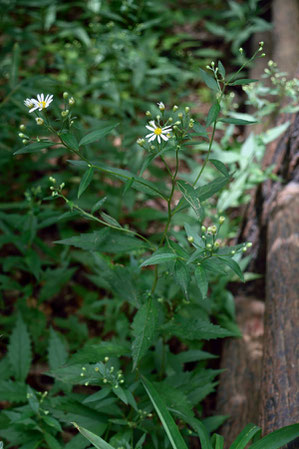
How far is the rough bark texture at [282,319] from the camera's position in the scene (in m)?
1.85

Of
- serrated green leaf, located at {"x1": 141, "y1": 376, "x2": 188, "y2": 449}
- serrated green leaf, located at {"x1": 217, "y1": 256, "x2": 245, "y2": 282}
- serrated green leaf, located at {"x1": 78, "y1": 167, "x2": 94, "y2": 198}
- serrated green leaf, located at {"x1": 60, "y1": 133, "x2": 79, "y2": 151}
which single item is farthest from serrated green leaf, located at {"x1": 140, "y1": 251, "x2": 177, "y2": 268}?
serrated green leaf, located at {"x1": 141, "y1": 376, "x2": 188, "y2": 449}

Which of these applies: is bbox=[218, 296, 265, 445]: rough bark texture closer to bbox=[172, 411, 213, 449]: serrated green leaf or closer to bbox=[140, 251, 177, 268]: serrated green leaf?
bbox=[172, 411, 213, 449]: serrated green leaf

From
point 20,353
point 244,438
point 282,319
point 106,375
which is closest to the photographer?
point 244,438

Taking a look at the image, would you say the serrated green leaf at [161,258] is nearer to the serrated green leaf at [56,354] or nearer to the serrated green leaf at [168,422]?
the serrated green leaf at [168,422]

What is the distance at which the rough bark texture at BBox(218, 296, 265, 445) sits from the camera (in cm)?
226

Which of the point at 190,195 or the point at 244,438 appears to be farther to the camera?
the point at 244,438

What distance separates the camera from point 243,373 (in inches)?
97.4

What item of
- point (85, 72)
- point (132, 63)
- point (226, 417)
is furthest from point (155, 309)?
point (85, 72)

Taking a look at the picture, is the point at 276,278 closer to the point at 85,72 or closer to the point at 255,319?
the point at 255,319

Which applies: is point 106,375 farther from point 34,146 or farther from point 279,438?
point 34,146

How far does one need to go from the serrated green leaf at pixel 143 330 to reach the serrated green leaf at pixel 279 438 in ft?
1.71

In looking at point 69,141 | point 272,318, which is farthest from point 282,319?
point 69,141

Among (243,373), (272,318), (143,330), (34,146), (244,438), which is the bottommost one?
(244,438)

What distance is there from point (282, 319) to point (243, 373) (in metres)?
0.49
